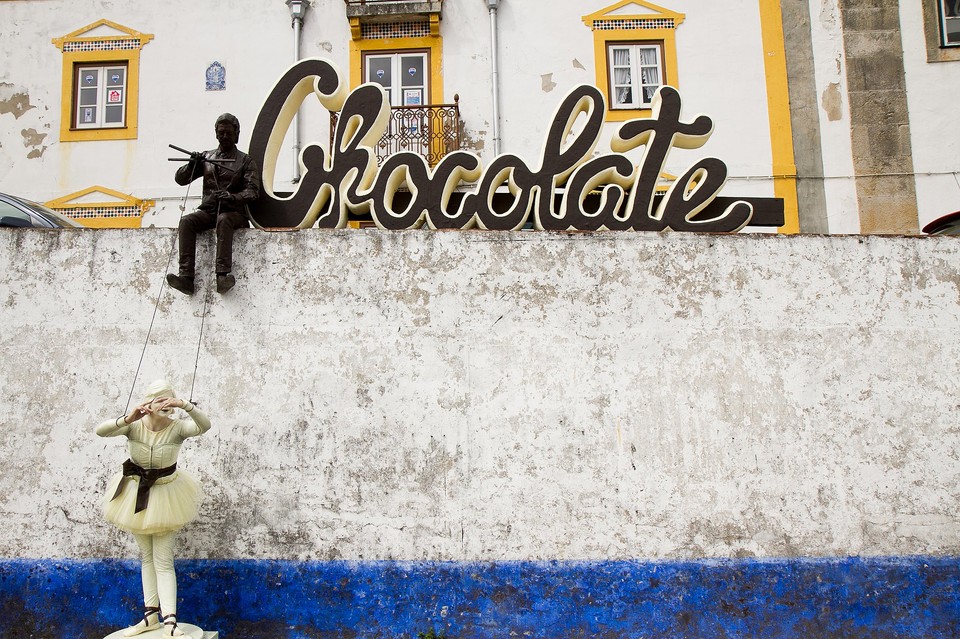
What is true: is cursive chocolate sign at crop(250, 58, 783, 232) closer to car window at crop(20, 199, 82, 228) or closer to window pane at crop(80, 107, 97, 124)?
car window at crop(20, 199, 82, 228)

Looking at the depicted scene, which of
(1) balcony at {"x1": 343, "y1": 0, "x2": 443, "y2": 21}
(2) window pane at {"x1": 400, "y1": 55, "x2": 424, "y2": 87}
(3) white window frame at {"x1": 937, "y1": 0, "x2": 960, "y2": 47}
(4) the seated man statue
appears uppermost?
(1) balcony at {"x1": 343, "y1": 0, "x2": 443, "y2": 21}

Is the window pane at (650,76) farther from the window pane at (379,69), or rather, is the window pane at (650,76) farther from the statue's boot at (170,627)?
the statue's boot at (170,627)

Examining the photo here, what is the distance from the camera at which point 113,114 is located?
47.2 ft

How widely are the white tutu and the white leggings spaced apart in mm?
97

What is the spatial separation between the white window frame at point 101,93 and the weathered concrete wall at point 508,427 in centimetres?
808

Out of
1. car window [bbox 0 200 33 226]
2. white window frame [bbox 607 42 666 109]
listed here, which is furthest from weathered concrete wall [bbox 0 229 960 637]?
white window frame [bbox 607 42 666 109]

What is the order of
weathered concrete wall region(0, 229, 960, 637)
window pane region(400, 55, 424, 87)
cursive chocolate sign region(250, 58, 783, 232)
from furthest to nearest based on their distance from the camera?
window pane region(400, 55, 424, 87) < cursive chocolate sign region(250, 58, 783, 232) < weathered concrete wall region(0, 229, 960, 637)

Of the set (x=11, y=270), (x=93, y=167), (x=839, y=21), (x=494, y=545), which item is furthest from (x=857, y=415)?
(x=93, y=167)

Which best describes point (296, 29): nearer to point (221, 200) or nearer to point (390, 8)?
point (390, 8)

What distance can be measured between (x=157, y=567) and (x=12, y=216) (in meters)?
4.62

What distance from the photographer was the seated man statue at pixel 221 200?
22.9 feet

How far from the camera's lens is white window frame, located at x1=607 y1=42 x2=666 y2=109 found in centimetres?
1419

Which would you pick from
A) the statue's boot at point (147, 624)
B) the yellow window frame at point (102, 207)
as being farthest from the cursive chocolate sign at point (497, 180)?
the yellow window frame at point (102, 207)

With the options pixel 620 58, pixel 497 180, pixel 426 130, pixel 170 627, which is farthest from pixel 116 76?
pixel 170 627
